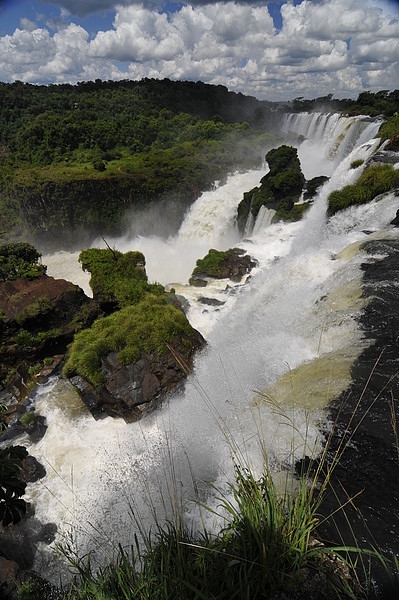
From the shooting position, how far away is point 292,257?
13828 mm

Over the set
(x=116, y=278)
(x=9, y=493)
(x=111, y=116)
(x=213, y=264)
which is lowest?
(x=116, y=278)

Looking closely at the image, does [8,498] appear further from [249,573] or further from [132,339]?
[132,339]

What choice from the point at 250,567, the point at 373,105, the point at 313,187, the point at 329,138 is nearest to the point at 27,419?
the point at 250,567

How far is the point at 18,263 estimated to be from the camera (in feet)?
42.1

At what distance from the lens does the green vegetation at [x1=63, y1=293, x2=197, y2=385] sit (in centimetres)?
875

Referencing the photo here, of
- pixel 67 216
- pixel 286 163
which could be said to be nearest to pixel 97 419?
pixel 286 163

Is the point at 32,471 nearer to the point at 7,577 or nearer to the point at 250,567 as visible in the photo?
the point at 7,577

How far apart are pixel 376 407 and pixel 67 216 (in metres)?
31.1

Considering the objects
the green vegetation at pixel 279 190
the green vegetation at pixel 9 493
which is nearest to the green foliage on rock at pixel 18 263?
the green vegetation at pixel 9 493

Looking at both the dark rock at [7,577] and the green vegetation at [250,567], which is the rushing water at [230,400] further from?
the dark rock at [7,577]

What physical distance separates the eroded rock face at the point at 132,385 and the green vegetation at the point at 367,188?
10010mm

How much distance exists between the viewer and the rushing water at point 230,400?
562cm

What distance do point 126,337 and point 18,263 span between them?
6382 millimetres

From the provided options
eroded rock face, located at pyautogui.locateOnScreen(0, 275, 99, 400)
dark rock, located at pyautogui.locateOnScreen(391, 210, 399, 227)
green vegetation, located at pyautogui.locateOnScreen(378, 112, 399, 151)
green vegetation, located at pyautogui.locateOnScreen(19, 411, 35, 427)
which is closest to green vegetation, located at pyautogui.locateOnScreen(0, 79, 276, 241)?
green vegetation, located at pyautogui.locateOnScreen(378, 112, 399, 151)
